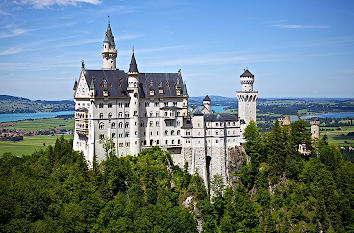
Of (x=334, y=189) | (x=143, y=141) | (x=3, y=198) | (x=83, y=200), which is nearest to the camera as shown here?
(x=3, y=198)

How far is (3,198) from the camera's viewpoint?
70312mm

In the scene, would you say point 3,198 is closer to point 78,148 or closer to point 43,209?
point 43,209

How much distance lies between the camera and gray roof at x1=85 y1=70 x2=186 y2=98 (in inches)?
3447

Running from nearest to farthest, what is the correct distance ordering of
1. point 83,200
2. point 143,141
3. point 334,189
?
1. point 83,200
2. point 334,189
3. point 143,141

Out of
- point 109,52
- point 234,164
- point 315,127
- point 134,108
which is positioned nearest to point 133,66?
point 134,108

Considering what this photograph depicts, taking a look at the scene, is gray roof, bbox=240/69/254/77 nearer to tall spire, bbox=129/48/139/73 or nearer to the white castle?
the white castle

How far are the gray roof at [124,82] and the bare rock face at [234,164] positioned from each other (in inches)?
728

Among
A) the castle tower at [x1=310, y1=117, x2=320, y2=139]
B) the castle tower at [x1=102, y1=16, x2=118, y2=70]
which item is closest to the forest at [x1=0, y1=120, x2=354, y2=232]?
the castle tower at [x1=310, y1=117, x2=320, y2=139]

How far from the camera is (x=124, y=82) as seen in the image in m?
90.1

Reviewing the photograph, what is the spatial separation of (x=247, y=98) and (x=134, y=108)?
27.8 m

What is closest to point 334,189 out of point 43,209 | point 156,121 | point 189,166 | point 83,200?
point 189,166

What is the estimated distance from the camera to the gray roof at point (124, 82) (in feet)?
287

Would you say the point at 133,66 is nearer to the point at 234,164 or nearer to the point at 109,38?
the point at 109,38

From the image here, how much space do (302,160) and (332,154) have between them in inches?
259
